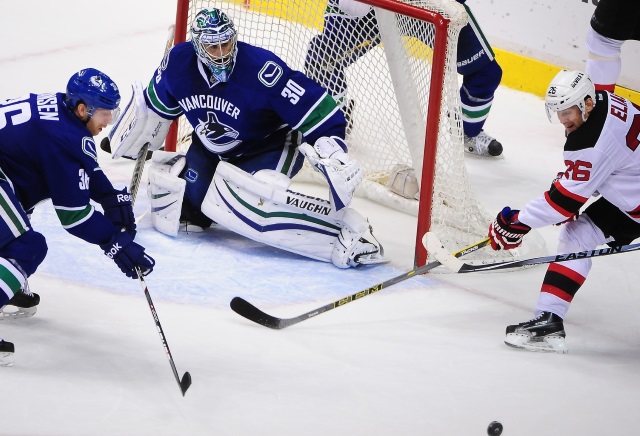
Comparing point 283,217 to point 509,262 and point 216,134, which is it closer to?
point 216,134

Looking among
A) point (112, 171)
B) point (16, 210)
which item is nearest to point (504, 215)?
point (16, 210)

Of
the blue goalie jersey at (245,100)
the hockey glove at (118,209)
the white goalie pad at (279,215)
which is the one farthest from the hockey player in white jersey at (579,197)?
the hockey glove at (118,209)

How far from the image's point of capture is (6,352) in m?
2.78

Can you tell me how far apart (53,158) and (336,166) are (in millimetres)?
986

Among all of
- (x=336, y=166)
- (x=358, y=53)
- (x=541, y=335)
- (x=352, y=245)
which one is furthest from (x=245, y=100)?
(x=541, y=335)

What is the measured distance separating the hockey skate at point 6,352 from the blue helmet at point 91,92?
2.08 ft

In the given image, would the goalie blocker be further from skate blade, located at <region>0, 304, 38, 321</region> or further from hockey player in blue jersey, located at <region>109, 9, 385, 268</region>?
skate blade, located at <region>0, 304, 38, 321</region>

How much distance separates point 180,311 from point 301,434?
776 millimetres

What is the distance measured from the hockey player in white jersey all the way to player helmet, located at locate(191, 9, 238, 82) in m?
1.00

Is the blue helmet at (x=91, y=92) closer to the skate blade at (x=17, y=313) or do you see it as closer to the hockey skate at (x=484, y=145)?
the skate blade at (x=17, y=313)

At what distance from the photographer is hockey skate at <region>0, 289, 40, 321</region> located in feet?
10.2

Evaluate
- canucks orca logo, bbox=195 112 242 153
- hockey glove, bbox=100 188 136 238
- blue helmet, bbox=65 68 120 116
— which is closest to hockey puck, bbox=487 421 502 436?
hockey glove, bbox=100 188 136 238

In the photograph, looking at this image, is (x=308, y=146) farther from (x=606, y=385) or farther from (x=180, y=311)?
(x=606, y=385)

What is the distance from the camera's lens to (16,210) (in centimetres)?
286
